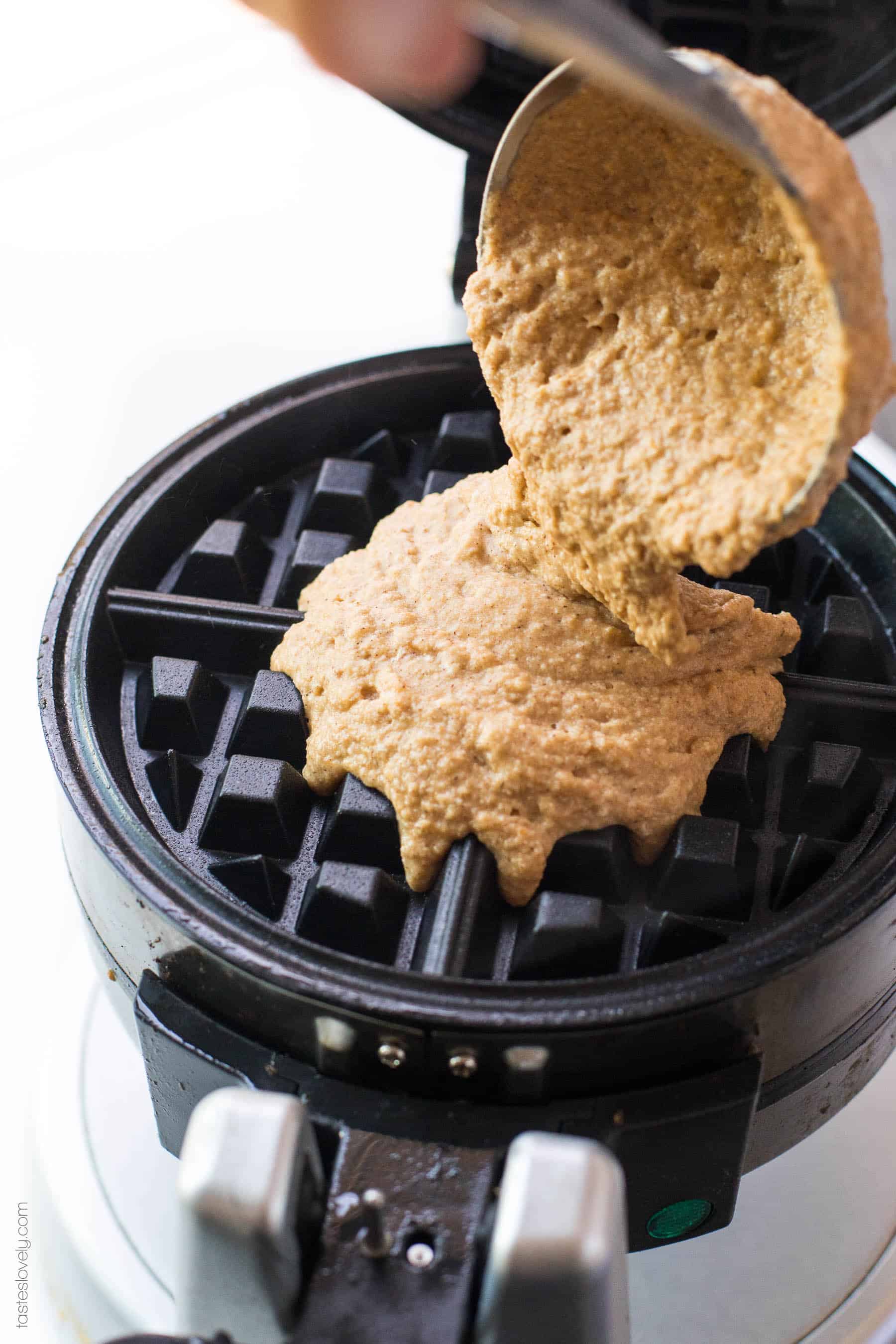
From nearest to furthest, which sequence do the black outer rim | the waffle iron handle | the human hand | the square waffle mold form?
the waffle iron handle < the human hand < the black outer rim < the square waffle mold

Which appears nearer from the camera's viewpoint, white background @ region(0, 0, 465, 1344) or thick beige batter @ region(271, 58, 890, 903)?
thick beige batter @ region(271, 58, 890, 903)

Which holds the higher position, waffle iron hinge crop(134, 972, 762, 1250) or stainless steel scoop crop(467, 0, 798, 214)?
stainless steel scoop crop(467, 0, 798, 214)

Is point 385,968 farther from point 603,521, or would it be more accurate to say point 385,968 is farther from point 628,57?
point 628,57

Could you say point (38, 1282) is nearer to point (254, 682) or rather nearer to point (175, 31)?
point (254, 682)

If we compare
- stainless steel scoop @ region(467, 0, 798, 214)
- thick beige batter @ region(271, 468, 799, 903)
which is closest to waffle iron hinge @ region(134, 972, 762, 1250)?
thick beige batter @ region(271, 468, 799, 903)

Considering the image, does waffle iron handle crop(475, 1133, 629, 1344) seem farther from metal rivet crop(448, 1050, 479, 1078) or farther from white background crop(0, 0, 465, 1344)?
white background crop(0, 0, 465, 1344)

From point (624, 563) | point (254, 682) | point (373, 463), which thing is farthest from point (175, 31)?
point (624, 563)
